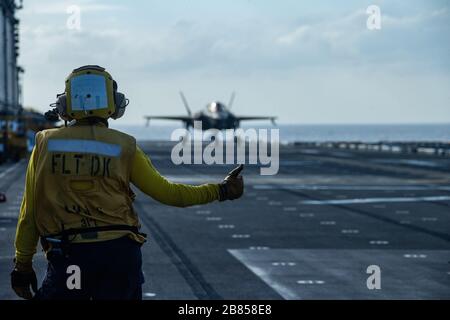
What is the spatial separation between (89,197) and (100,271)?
0.42 metres

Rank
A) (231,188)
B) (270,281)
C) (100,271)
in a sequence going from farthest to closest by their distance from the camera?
(270,281) < (231,188) < (100,271)

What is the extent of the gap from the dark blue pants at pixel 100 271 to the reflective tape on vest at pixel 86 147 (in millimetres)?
501

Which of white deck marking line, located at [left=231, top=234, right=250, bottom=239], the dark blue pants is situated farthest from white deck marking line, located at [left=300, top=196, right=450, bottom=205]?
the dark blue pants

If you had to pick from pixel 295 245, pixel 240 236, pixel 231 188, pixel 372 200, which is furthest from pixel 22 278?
pixel 372 200

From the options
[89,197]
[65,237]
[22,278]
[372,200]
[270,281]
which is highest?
[89,197]

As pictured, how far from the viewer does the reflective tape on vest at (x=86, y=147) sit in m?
5.39

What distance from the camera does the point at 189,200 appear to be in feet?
18.3

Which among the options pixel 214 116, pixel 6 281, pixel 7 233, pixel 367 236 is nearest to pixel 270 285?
pixel 6 281

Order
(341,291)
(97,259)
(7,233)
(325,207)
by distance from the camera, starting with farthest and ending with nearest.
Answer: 1. (325,207)
2. (7,233)
3. (341,291)
4. (97,259)

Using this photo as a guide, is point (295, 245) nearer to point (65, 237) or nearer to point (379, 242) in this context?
point (379, 242)

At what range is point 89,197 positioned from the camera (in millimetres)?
5383

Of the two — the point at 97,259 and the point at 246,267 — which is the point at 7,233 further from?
the point at 97,259

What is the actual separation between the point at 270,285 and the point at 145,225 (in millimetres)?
10211

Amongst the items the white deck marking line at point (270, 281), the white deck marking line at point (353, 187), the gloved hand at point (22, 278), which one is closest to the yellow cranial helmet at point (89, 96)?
the gloved hand at point (22, 278)
